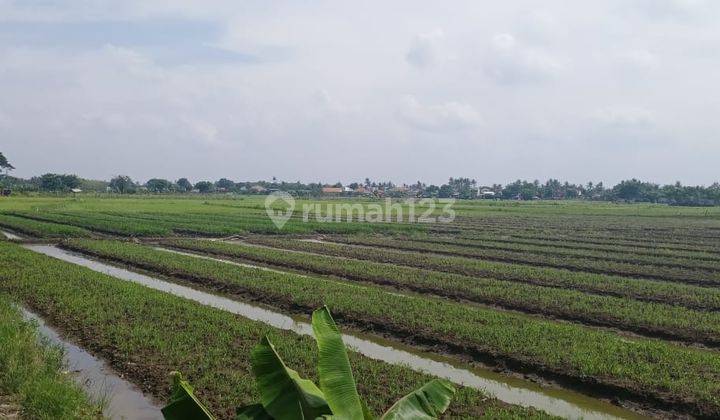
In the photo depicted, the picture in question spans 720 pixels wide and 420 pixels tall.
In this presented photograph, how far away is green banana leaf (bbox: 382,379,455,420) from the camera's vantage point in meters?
4.34

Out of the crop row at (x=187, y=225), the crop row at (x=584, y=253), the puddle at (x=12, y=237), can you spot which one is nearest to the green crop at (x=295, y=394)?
the crop row at (x=584, y=253)

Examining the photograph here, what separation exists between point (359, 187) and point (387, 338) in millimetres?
159041

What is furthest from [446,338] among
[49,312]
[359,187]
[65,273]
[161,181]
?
[359,187]

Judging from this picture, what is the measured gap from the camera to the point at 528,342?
38.8ft

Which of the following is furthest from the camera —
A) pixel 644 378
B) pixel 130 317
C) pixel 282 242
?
pixel 282 242

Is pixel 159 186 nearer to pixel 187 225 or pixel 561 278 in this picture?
pixel 187 225

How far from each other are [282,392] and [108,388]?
21.6ft

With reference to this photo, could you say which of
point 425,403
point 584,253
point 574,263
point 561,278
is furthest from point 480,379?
point 584,253

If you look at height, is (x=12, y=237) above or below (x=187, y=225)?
below

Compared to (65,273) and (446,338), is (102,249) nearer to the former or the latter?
(65,273)

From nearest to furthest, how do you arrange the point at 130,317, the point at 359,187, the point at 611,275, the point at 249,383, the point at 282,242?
the point at 249,383 → the point at 130,317 → the point at 611,275 → the point at 282,242 → the point at 359,187

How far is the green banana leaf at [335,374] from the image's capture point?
4066 mm

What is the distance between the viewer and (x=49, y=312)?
14188 millimetres

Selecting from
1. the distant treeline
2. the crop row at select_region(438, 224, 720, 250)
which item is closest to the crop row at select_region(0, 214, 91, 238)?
the crop row at select_region(438, 224, 720, 250)
